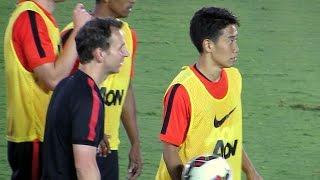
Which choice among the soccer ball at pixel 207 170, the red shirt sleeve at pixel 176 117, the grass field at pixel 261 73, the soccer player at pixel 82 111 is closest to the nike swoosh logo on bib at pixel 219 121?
the red shirt sleeve at pixel 176 117

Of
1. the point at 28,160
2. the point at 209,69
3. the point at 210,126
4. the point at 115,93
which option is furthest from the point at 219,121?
the point at 28,160

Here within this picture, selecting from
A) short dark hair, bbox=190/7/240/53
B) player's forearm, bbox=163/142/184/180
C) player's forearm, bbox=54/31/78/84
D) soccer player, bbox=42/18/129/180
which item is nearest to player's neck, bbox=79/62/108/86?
soccer player, bbox=42/18/129/180

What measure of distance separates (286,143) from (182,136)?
12.0ft

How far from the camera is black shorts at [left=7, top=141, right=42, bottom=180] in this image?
4789mm

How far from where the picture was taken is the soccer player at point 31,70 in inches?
181

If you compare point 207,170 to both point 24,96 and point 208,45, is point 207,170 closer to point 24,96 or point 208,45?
point 208,45

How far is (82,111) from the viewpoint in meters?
3.95

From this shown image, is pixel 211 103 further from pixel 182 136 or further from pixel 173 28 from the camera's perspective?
pixel 173 28

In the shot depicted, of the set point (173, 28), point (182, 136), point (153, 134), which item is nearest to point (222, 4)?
point (173, 28)

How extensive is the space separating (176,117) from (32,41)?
80 cm

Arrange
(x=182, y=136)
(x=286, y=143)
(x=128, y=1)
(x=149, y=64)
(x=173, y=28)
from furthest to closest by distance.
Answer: (x=173, y=28) → (x=149, y=64) → (x=286, y=143) → (x=128, y=1) → (x=182, y=136)

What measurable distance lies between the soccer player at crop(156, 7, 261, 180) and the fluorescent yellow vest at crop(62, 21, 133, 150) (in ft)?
1.85

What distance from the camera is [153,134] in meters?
8.14

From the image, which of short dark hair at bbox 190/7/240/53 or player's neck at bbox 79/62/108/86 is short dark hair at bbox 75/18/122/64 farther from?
short dark hair at bbox 190/7/240/53
